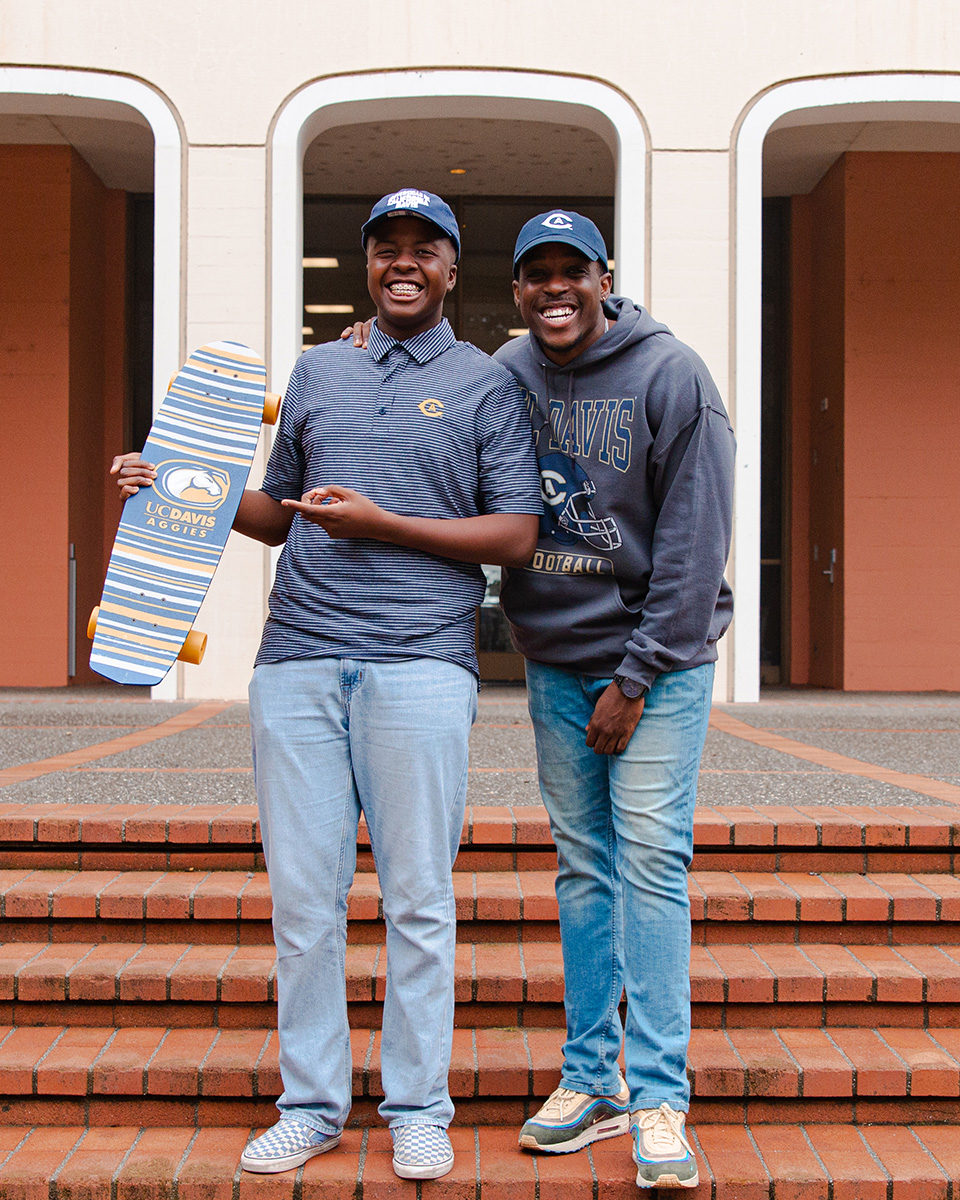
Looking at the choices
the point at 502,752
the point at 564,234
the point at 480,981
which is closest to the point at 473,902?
the point at 480,981

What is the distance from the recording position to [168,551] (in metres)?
2.54

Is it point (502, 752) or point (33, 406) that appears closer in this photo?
point (502, 752)

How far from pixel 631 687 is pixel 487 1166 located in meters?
1.11

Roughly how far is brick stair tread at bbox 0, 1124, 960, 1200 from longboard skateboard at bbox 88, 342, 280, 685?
108cm

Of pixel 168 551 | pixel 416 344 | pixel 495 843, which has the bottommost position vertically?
pixel 495 843

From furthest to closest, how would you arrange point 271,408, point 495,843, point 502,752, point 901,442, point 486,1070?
point 901,442 < point 502,752 < point 495,843 < point 486,1070 < point 271,408

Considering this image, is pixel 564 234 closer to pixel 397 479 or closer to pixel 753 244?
pixel 397 479

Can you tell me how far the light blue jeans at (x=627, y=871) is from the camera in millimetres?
2262

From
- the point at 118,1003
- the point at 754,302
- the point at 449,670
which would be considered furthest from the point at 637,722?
the point at 754,302

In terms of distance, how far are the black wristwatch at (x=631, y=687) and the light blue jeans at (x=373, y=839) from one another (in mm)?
318

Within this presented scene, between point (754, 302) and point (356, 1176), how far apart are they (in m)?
6.77

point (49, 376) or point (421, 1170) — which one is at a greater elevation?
point (49, 376)

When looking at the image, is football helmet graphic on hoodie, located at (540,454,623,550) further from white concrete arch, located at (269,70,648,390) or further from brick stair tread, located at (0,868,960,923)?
white concrete arch, located at (269,70,648,390)

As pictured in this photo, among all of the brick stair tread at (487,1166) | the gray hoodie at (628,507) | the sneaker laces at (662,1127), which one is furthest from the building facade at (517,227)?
the sneaker laces at (662,1127)
